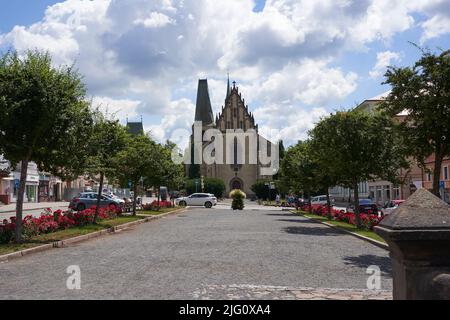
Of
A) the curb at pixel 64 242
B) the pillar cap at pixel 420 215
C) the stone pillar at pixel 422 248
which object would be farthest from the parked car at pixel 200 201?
the stone pillar at pixel 422 248

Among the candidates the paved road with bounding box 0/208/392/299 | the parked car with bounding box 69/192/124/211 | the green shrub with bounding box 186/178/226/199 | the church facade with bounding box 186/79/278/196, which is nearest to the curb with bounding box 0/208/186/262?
the paved road with bounding box 0/208/392/299

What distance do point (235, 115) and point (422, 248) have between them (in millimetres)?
100838

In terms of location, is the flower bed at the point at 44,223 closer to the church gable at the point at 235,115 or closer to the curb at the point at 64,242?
the curb at the point at 64,242

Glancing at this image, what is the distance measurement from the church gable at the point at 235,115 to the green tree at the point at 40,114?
87.2 meters

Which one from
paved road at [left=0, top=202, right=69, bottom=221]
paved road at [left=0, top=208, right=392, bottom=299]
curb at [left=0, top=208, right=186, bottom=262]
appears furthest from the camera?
paved road at [left=0, top=202, right=69, bottom=221]

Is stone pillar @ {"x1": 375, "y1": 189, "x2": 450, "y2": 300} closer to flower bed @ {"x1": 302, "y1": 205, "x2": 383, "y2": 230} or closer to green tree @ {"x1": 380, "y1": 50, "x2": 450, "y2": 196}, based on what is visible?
green tree @ {"x1": 380, "y1": 50, "x2": 450, "y2": 196}

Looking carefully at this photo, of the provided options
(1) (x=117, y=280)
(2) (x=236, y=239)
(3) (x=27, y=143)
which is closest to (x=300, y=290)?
(1) (x=117, y=280)

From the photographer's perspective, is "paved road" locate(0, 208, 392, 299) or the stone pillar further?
"paved road" locate(0, 208, 392, 299)

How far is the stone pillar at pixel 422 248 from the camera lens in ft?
13.3

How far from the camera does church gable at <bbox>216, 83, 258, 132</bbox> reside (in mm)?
103812

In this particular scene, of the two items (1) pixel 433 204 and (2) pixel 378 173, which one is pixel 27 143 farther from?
(2) pixel 378 173

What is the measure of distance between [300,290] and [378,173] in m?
16.5

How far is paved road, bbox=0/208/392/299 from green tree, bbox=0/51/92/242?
3.16 metres

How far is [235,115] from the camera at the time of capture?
343ft
